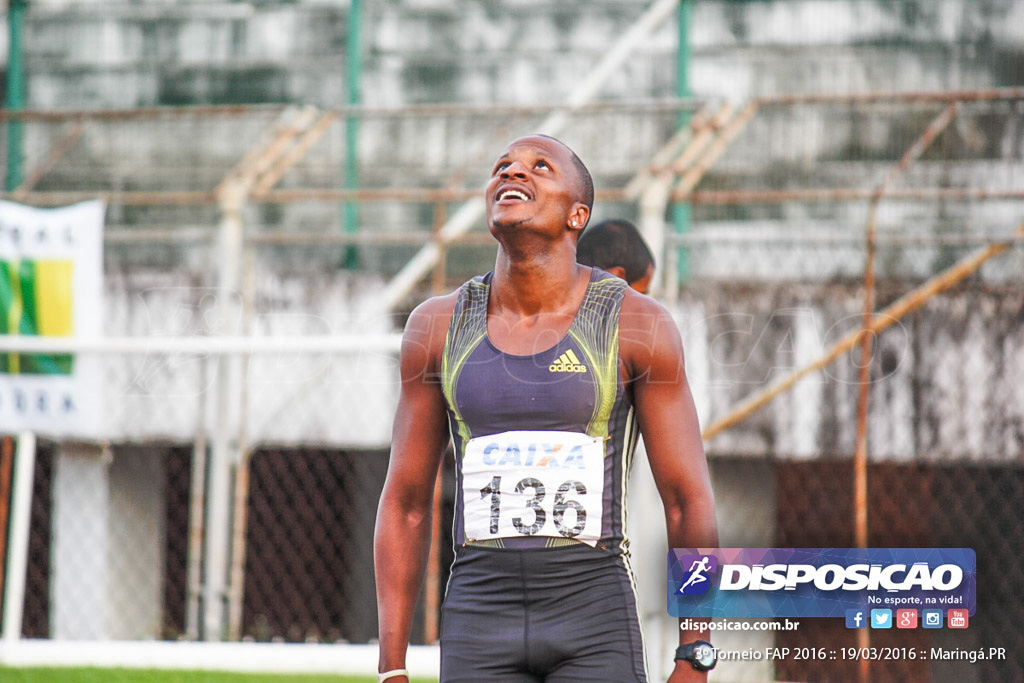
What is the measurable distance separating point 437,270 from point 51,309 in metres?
2.13

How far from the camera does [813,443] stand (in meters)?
7.38

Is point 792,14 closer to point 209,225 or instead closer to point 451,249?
point 451,249

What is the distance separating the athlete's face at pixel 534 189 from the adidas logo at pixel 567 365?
29 cm

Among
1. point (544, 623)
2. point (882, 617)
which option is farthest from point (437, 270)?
point (544, 623)

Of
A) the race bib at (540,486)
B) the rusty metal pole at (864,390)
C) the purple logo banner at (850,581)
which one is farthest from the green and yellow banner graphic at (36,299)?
the race bib at (540,486)

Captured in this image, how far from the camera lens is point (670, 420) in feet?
9.70

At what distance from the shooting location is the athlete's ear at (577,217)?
3027mm

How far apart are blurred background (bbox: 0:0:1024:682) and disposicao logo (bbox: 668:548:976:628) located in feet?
3.49

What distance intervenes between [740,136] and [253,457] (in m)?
3.94

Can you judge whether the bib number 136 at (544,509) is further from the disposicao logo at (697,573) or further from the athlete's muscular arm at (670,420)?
the disposicao logo at (697,573)

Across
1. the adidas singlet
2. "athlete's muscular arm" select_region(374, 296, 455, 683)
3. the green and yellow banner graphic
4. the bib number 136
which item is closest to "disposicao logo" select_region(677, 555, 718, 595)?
the adidas singlet

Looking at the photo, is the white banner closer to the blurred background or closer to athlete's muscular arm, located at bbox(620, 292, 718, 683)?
the blurred background

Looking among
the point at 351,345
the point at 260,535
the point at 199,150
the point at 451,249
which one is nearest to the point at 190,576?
the point at 351,345

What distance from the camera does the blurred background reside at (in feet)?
22.7
